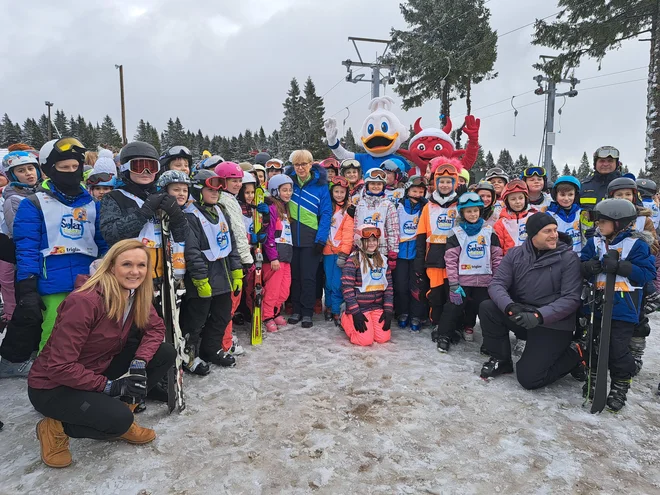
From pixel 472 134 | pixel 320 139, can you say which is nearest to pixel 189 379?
pixel 472 134

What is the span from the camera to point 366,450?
2.75 meters

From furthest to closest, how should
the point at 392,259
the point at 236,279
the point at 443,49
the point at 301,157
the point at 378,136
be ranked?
the point at 443,49 < the point at 378,136 < the point at 301,157 < the point at 392,259 < the point at 236,279

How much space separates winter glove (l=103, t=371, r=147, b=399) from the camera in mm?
2547

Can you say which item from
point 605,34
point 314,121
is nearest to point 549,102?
point 605,34

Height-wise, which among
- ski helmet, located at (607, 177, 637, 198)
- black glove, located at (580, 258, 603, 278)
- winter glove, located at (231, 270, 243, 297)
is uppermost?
ski helmet, located at (607, 177, 637, 198)

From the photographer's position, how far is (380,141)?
21.7 ft

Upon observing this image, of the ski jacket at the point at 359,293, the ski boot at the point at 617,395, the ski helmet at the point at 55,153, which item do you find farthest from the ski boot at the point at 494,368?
the ski helmet at the point at 55,153

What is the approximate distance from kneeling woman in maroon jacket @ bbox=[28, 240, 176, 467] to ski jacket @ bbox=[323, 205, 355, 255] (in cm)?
289

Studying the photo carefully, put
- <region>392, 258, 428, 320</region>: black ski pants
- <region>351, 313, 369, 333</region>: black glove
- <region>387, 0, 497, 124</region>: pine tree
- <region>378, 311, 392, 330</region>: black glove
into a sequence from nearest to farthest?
1. <region>351, 313, 369, 333</region>: black glove
2. <region>378, 311, 392, 330</region>: black glove
3. <region>392, 258, 428, 320</region>: black ski pants
4. <region>387, 0, 497, 124</region>: pine tree

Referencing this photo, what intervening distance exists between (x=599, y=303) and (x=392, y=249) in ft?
7.60

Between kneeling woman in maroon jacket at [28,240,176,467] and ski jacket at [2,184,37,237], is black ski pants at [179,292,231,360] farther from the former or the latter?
ski jacket at [2,184,37,237]

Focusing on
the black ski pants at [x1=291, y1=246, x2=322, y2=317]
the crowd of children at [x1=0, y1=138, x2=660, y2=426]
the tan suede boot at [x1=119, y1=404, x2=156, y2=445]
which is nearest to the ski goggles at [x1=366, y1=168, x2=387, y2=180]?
the crowd of children at [x1=0, y1=138, x2=660, y2=426]

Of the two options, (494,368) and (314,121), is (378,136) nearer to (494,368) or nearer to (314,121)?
(494,368)

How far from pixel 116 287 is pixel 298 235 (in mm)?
2960
